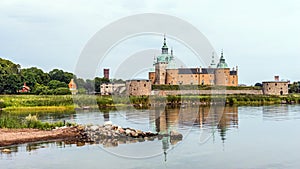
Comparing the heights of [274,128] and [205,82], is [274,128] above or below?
below

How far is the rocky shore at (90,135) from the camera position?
22.3m

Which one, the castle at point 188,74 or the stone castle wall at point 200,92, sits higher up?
the castle at point 188,74

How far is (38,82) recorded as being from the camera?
81562 millimetres

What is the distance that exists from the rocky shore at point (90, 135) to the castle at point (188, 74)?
58.6m

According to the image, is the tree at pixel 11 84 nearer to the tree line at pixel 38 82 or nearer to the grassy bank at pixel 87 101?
the tree line at pixel 38 82

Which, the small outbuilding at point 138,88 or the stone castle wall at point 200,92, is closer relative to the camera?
the small outbuilding at point 138,88

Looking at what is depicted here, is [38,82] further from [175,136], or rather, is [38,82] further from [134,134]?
[175,136]

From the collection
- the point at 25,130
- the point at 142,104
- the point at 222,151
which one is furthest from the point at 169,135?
the point at 142,104

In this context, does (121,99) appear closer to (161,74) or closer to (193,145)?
(161,74)

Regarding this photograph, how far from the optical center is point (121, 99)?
57.0 m

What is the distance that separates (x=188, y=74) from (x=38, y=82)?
97.6ft

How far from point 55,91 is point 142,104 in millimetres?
16496

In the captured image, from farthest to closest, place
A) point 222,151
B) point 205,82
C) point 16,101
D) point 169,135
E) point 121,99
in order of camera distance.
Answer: point 205,82 < point 121,99 < point 16,101 < point 169,135 < point 222,151

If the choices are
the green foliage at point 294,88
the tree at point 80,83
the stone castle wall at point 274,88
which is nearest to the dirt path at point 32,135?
the stone castle wall at point 274,88
